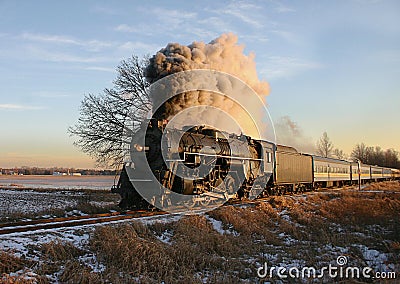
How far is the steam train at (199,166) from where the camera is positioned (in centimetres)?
1391

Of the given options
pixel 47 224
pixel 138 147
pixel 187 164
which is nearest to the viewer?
pixel 47 224

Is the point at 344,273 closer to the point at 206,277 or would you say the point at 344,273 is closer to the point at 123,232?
the point at 206,277

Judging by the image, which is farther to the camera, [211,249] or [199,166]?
[199,166]

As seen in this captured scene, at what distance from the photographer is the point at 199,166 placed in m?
15.2

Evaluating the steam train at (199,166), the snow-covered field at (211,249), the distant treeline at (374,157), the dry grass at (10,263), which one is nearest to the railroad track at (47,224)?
the snow-covered field at (211,249)

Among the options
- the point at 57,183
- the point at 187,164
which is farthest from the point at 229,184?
the point at 57,183

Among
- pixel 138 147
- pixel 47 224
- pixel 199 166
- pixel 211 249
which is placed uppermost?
pixel 138 147

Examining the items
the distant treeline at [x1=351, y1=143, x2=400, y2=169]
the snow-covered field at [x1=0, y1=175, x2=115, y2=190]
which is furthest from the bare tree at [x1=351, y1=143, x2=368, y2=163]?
the snow-covered field at [x1=0, y1=175, x2=115, y2=190]

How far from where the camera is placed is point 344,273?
907cm

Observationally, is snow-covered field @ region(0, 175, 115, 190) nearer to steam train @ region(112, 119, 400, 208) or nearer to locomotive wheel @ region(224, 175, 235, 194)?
steam train @ region(112, 119, 400, 208)

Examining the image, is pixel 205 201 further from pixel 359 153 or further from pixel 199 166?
pixel 359 153

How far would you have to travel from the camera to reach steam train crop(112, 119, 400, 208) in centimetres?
1391

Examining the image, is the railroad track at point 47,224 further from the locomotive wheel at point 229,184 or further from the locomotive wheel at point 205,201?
the locomotive wheel at point 229,184

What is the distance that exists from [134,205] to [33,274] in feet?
25.3
